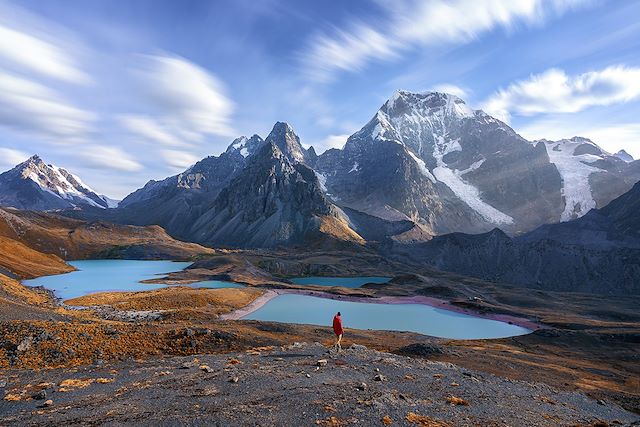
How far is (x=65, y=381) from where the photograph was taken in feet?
75.5

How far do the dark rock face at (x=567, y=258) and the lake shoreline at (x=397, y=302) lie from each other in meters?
74.2

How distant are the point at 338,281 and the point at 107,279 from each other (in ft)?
231

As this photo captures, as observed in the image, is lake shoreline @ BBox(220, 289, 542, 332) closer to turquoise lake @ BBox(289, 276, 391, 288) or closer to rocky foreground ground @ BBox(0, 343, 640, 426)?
turquoise lake @ BBox(289, 276, 391, 288)

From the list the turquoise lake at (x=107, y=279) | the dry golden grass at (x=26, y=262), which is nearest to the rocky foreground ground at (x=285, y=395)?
the turquoise lake at (x=107, y=279)

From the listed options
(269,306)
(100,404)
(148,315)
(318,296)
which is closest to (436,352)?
(100,404)

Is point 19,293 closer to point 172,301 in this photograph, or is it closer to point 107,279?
point 172,301

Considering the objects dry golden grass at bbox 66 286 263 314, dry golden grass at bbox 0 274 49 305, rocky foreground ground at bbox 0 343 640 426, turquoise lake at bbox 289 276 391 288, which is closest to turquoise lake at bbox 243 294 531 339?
dry golden grass at bbox 66 286 263 314

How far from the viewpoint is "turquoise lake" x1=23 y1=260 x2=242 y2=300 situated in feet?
311

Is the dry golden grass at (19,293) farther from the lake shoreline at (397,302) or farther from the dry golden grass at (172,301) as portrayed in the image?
the lake shoreline at (397,302)

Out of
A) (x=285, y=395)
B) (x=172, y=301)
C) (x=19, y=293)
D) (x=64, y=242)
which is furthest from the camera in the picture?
(x=64, y=242)

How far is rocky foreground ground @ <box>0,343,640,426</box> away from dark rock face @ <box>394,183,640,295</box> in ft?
440

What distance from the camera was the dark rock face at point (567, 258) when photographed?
14312 cm

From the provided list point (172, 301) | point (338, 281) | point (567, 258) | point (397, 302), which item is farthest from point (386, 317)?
point (567, 258)

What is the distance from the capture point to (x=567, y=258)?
15588 cm
